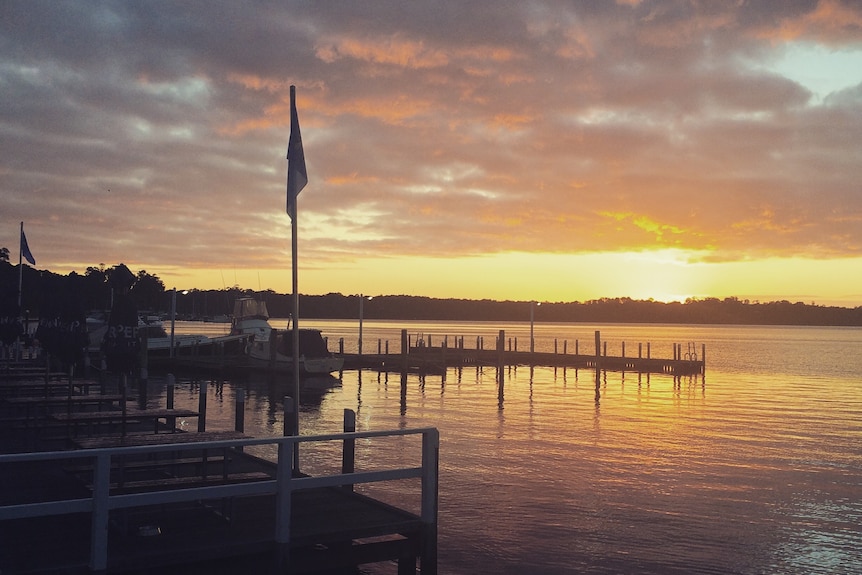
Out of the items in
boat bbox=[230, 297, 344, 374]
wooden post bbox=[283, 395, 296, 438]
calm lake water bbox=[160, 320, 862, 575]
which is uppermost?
wooden post bbox=[283, 395, 296, 438]

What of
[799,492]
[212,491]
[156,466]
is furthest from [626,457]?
[212,491]

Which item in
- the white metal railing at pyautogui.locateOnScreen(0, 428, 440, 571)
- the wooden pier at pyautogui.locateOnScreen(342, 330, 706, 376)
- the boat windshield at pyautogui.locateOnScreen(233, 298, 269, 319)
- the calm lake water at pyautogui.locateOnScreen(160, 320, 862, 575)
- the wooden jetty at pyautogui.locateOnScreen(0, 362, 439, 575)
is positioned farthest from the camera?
the boat windshield at pyautogui.locateOnScreen(233, 298, 269, 319)

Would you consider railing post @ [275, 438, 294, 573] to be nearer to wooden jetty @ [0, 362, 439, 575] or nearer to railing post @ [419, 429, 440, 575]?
wooden jetty @ [0, 362, 439, 575]

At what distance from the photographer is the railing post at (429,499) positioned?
9930 mm

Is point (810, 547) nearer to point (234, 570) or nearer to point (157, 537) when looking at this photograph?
point (234, 570)

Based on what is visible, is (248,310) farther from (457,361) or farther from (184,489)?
(184,489)

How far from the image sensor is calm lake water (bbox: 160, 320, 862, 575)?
528 inches

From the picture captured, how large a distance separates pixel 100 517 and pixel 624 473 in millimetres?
16004

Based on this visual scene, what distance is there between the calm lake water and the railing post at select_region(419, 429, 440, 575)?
2291mm

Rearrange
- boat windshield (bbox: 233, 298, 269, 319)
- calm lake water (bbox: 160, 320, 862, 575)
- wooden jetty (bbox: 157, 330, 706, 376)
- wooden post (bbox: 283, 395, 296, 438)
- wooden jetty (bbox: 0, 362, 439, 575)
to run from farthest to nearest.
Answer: boat windshield (bbox: 233, 298, 269, 319), wooden jetty (bbox: 157, 330, 706, 376), wooden post (bbox: 283, 395, 296, 438), calm lake water (bbox: 160, 320, 862, 575), wooden jetty (bbox: 0, 362, 439, 575)

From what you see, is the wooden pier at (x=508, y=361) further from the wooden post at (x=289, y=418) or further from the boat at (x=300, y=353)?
the wooden post at (x=289, y=418)

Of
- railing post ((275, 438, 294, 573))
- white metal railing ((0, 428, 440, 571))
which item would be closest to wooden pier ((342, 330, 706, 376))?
white metal railing ((0, 428, 440, 571))

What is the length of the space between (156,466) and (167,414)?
298 centimetres

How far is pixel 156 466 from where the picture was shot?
11.0m
